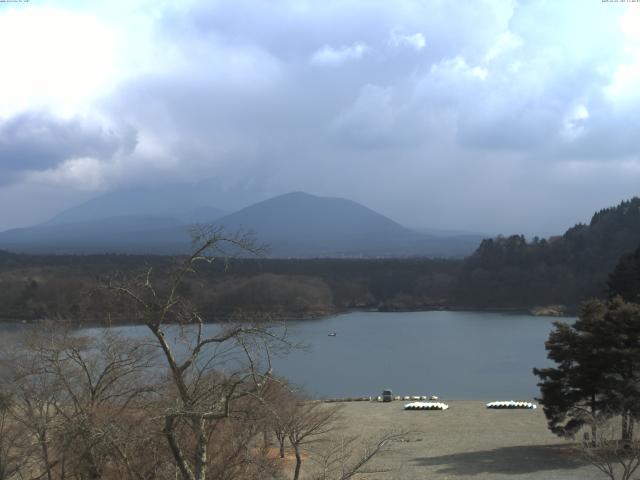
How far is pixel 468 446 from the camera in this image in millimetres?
16156

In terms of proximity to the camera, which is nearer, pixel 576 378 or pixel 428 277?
pixel 576 378

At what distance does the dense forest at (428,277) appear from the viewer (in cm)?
6109

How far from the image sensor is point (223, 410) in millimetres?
5344

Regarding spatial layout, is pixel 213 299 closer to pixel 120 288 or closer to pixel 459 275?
pixel 459 275

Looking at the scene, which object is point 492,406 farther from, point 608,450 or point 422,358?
point 422,358

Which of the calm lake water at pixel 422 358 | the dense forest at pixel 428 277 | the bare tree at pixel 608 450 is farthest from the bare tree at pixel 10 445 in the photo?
the dense forest at pixel 428 277

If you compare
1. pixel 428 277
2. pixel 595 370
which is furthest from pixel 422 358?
pixel 428 277

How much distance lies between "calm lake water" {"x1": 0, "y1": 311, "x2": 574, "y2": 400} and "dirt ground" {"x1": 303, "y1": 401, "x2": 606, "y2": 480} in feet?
10.8

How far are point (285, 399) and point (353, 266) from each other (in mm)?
74402

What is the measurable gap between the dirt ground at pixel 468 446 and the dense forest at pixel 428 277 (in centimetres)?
3493

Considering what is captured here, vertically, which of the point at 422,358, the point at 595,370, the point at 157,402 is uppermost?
the point at 157,402

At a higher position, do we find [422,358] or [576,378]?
[576,378]

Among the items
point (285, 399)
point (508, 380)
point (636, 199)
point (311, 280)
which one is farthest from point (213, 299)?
point (636, 199)

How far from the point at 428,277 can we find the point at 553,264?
13611mm
